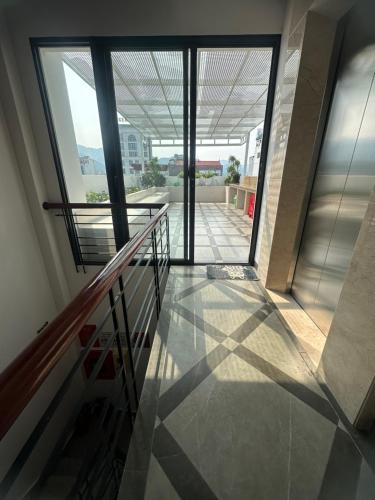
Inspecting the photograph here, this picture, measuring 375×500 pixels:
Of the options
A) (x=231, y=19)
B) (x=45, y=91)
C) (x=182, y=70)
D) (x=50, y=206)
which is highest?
(x=231, y=19)

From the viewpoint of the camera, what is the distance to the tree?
252cm

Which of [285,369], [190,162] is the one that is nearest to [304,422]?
[285,369]

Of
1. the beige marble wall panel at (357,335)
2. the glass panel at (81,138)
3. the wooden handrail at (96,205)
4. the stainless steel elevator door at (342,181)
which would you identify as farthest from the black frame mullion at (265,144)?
the glass panel at (81,138)

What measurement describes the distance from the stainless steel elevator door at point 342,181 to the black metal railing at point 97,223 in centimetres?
164

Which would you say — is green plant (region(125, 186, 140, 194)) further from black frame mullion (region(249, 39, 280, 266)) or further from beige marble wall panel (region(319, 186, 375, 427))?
beige marble wall panel (region(319, 186, 375, 427))

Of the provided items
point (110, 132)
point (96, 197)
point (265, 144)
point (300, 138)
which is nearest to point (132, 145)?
point (110, 132)

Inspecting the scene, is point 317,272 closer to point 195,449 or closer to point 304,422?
point 304,422

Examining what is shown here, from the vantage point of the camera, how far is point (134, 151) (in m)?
2.47

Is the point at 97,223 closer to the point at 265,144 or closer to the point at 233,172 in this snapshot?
the point at 265,144

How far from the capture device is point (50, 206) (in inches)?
95.1

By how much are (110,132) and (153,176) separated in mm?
633

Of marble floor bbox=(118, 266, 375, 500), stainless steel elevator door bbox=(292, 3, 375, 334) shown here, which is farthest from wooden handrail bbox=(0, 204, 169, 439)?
stainless steel elevator door bbox=(292, 3, 375, 334)

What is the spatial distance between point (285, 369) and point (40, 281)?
2682 millimetres

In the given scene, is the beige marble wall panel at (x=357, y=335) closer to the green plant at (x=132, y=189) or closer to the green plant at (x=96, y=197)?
the green plant at (x=132, y=189)
